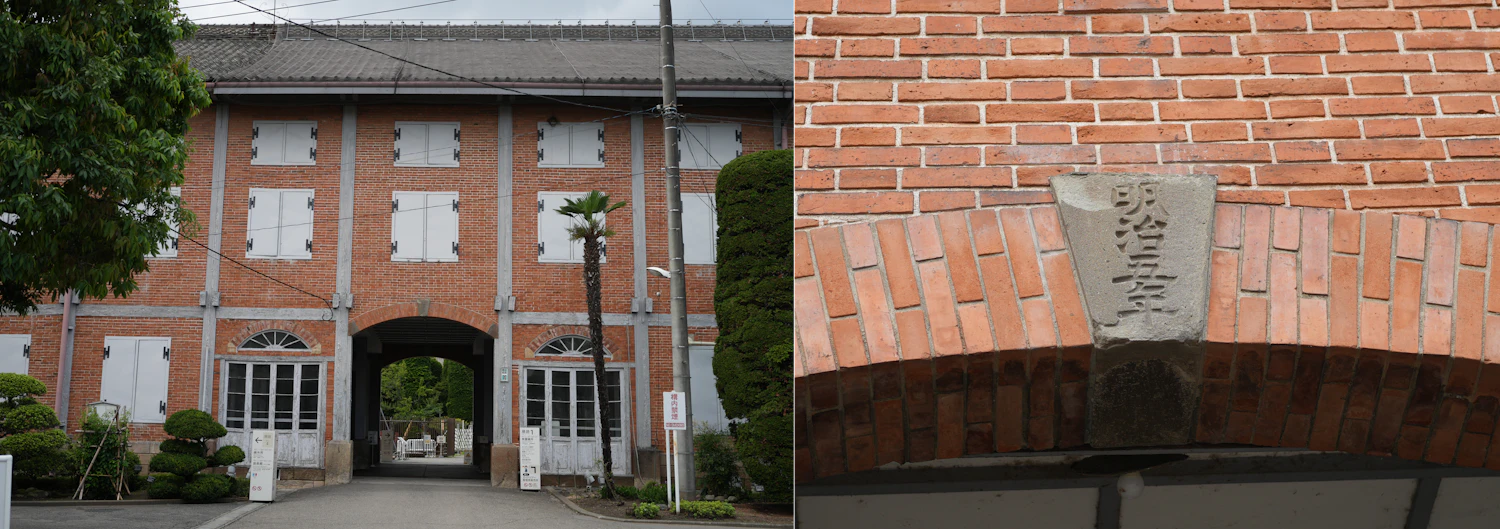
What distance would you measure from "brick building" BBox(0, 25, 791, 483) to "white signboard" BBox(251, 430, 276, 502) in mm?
194

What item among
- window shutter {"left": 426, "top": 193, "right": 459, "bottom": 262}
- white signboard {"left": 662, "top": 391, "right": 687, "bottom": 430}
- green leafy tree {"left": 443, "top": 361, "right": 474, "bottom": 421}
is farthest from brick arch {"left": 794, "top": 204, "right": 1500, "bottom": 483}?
green leafy tree {"left": 443, "top": 361, "right": 474, "bottom": 421}

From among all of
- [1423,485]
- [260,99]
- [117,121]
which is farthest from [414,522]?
[1423,485]

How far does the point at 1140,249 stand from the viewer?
3.86 feet

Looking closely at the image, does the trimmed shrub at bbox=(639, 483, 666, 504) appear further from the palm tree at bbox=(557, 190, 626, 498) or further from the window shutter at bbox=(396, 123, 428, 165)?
the window shutter at bbox=(396, 123, 428, 165)

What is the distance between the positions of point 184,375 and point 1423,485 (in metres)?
6.09

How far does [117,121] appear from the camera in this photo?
691cm

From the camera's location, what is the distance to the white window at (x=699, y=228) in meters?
3.42

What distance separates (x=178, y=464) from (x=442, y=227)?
226 cm

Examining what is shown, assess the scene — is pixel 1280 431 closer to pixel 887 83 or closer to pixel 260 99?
pixel 887 83

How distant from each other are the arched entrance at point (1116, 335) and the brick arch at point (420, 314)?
19.5 feet

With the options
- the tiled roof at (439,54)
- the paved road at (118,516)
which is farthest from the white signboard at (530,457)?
the tiled roof at (439,54)

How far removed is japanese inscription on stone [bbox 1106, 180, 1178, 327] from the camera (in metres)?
1.16

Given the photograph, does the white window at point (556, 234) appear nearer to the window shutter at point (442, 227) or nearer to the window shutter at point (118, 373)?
the window shutter at point (442, 227)

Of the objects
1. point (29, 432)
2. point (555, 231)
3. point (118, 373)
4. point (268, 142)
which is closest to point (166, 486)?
point (118, 373)
